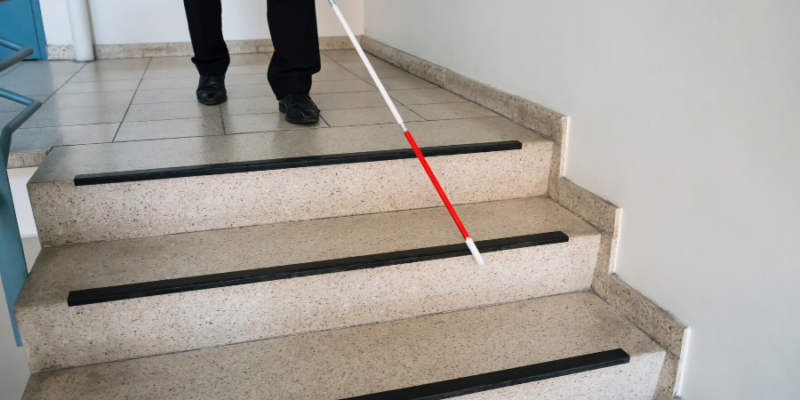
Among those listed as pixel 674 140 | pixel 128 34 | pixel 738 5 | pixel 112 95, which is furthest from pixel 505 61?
pixel 128 34

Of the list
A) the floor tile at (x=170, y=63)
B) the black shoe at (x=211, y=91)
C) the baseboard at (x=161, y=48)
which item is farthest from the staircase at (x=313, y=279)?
the baseboard at (x=161, y=48)

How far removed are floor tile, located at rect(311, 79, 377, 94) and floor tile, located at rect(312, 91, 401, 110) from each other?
69mm

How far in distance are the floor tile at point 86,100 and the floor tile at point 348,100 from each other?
0.77 metres

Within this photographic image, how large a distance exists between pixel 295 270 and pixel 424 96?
1.33 m

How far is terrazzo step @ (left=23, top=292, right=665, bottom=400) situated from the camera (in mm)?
1197

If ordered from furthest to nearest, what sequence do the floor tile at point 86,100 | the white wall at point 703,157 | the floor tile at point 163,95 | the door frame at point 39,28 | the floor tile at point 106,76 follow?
the door frame at point 39,28, the floor tile at point 106,76, the floor tile at point 163,95, the floor tile at point 86,100, the white wall at point 703,157

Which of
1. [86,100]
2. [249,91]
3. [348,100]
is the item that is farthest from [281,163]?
[86,100]

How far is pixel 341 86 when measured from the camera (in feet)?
8.89

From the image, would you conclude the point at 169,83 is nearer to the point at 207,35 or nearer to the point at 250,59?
the point at 207,35

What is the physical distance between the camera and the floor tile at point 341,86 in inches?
103

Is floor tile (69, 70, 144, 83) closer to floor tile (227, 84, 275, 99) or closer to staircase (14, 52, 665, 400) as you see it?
floor tile (227, 84, 275, 99)

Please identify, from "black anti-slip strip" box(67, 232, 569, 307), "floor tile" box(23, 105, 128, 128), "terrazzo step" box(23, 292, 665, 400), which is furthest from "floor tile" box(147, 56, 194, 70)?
"terrazzo step" box(23, 292, 665, 400)

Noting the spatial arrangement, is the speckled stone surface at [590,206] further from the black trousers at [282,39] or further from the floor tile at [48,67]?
the floor tile at [48,67]

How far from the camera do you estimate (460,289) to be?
1489mm
